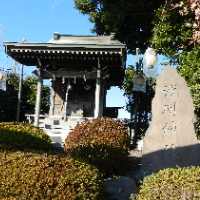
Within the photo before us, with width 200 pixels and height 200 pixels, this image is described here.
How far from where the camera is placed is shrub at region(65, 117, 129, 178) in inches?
295

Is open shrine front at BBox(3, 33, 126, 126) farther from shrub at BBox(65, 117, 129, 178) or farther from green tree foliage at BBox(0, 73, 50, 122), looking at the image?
shrub at BBox(65, 117, 129, 178)

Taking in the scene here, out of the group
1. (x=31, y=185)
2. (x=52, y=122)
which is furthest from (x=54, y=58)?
(x=31, y=185)

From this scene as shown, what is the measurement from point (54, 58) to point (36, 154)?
8.89m

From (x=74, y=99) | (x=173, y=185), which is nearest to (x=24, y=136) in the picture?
(x=173, y=185)

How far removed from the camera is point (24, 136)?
8.24 metres

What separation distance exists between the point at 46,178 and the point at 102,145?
12.4ft

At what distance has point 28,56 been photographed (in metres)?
12.9

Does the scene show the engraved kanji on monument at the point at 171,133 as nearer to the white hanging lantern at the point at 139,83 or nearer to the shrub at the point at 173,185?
the shrub at the point at 173,185

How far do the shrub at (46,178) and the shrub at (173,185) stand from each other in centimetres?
84

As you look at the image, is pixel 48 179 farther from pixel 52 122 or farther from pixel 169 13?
pixel 169 13

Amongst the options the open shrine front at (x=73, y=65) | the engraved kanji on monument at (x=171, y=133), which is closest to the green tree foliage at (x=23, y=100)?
the open shrine front at (x=73, y=65)

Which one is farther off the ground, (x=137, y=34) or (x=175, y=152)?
(x=137, y=34)

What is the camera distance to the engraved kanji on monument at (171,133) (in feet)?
20.8

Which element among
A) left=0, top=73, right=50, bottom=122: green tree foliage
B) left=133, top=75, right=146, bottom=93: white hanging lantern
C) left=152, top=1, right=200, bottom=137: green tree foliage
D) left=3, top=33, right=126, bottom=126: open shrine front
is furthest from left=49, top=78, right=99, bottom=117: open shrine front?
left=152, top=1, right=200, bottom=137: green tree foliage
